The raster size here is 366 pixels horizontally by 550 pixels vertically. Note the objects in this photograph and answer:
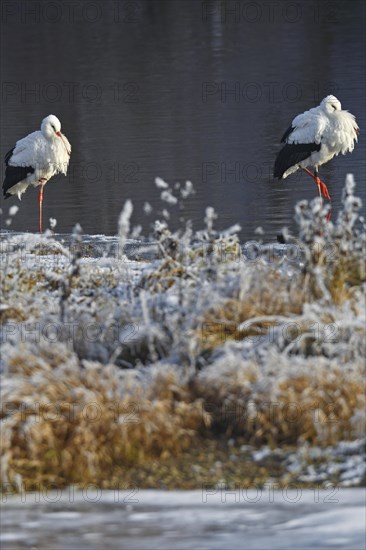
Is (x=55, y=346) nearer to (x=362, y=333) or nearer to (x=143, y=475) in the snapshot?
(x=143, y=475)

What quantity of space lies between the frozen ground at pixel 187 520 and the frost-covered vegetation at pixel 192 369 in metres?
0.16

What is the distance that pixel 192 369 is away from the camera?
654 cm

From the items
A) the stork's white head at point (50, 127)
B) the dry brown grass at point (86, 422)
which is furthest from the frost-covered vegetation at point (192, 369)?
the stork's white head at point (50, 127)

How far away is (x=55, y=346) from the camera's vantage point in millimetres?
6699

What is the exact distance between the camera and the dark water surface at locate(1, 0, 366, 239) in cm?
1630

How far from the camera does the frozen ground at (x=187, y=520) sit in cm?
529

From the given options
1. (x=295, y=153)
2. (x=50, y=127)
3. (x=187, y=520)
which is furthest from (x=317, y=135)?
(x=187, y=520)

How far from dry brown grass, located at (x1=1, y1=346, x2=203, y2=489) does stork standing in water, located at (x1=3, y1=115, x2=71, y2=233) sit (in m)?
8.61

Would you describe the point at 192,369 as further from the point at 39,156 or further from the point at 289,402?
the point at 39,156

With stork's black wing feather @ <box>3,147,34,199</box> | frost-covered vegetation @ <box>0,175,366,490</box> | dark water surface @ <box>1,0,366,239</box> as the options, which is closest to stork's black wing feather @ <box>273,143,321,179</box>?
dark water surface @ <box>1,0,366,239</box>

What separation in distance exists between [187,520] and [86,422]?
0.78 meters

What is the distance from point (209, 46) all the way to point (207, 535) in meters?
31.4

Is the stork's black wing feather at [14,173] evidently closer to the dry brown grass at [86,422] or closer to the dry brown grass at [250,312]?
the dry brown grass at [250,312]

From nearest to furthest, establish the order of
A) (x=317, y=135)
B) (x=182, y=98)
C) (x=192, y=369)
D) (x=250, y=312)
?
(x=192, y=369), (x=250, y=312), (x=317, y=135), (x=182, y=98)
